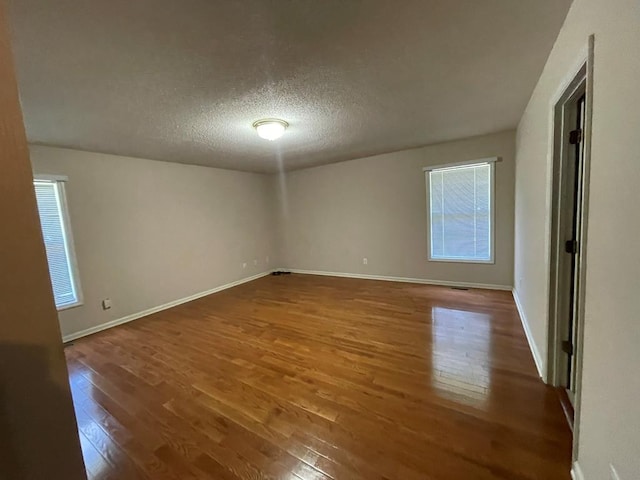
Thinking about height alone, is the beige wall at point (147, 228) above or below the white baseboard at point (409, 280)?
above

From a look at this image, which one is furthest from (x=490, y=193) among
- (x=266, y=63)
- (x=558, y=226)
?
(x=266, y=63)

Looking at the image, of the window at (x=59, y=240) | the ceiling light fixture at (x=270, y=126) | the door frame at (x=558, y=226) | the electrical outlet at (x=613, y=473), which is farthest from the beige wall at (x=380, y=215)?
the window at (x=59, y=240)

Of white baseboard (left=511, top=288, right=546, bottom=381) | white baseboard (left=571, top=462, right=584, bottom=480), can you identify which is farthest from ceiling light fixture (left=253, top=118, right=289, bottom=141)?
white baseboard (left=571, top=462, right=584, bottom=480)

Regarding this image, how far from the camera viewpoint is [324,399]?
201 cm

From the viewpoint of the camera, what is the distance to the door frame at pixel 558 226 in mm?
1203

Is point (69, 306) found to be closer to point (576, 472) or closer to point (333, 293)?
point (333, 293)

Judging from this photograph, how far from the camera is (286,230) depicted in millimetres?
6445

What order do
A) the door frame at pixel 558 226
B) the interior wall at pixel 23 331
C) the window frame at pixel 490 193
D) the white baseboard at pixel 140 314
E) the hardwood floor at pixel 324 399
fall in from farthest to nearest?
the window frame at pixel 490 193 < the white baseboard at pixel 140 314 < the hardwood floor at pixel 324 399 < the door frame at pixel 558 226 < the interior wall at pixel 23 331

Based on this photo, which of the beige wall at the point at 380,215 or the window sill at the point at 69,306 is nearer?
the window sill at the point at 69,306

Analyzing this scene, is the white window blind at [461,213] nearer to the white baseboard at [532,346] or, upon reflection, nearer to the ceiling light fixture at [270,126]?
the white baseboard at [532,346]

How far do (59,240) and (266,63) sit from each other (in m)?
3.38

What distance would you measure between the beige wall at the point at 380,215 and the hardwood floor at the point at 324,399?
1.12 meters

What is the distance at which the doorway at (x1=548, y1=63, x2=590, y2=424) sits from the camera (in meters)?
1.72

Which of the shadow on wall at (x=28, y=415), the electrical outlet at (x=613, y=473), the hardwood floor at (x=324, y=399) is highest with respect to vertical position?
the shadow on wall at (x=28, y=415)
